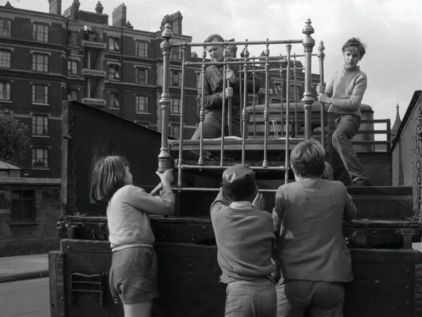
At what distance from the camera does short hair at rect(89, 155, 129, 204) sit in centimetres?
411

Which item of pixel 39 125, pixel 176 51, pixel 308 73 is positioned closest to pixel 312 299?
pixel 308 73

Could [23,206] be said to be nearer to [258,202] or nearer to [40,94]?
[258,202]

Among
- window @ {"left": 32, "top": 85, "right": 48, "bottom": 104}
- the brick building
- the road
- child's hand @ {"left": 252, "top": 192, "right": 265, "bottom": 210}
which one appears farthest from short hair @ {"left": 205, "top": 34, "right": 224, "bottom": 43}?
window @ {"left": 32, "top": 85, "right": 48, "bottom": 104}

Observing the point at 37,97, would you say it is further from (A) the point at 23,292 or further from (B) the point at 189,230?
(B) the point at 189,230

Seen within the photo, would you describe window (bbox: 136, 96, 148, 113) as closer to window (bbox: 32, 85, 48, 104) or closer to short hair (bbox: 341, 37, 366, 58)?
window (bbox: 32, 85, 48, 104)

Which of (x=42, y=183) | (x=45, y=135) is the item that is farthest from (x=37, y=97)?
(x=42, y=183)

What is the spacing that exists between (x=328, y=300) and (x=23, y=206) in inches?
884

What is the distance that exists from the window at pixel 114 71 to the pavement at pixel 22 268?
40.6m

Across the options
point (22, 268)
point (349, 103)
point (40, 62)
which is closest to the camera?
point (349, 103)

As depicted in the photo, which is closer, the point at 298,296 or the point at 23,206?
the point at 298,296

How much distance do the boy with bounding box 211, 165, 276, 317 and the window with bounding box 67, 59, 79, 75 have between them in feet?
190

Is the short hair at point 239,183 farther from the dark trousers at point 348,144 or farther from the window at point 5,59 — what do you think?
the window at point 5,59

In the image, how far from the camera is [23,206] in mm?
24359

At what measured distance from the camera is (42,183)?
961 inches
